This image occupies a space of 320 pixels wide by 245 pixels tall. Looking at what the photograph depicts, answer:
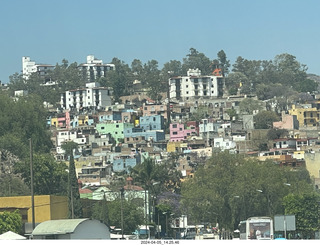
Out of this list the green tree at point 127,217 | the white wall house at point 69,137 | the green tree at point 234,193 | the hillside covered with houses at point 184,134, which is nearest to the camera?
the green tree at point 127,217

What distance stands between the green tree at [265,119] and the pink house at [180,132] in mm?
9633

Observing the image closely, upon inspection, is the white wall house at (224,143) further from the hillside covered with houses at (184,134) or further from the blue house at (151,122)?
the blue house at (151,122)

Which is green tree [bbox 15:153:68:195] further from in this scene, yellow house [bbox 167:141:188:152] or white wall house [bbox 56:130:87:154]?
white wall house [bbox 56:130:87:154]

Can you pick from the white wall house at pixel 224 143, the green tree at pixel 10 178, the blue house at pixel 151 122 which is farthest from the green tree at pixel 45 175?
the blue house at pixel 151 122

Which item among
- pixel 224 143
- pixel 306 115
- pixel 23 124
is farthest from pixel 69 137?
pixel 23 124

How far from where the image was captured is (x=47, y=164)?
316 feet

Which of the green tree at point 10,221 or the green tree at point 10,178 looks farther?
the green tree at point 10,178

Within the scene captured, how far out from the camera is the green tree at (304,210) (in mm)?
82250

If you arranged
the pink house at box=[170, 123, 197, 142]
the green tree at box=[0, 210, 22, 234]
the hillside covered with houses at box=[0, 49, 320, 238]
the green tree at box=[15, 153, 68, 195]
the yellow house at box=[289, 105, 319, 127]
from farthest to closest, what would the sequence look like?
the yellow house at box=[289, 105, 319, 127]
the pink house at box=[170, 123, 197, 142]
the hillside covered with houses at box=[0, 49, 320, 238]
the green tree at box=[15, 153, 68, 195]
the green tree at box=[0, 210, 22, 234]

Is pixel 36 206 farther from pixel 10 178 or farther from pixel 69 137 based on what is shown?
pixel 69 137

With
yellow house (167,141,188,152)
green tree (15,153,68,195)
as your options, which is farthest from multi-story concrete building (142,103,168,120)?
green tree (15,153,68,195)

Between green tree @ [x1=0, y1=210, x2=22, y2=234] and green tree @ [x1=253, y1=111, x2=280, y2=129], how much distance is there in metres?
108

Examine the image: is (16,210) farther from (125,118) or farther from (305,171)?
(125,118)

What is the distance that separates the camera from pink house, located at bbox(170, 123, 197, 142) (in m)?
171
